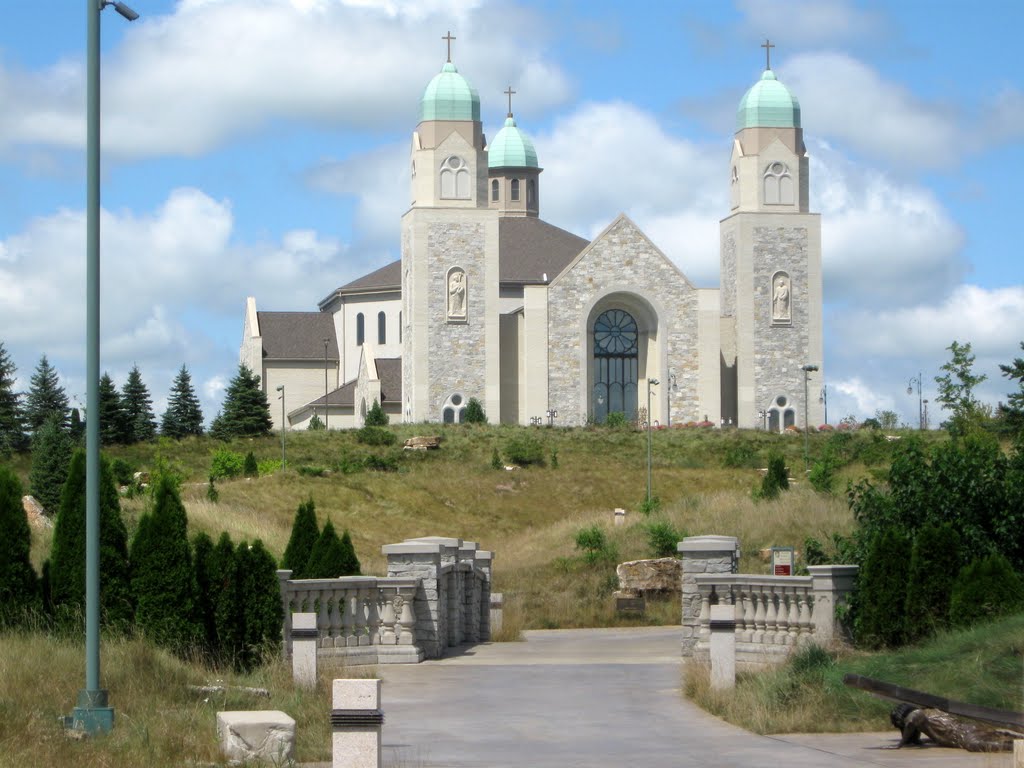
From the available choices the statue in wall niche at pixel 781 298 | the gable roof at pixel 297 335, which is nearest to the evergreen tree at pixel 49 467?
the statue in wall niche at pixel 781 298

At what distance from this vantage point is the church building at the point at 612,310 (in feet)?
253

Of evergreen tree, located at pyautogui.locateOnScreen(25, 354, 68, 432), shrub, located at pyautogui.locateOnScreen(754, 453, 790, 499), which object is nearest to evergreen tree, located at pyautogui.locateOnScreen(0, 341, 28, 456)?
evergreen tree, located at pyautogui.locateOnScreen(25, 354, 68, 432)

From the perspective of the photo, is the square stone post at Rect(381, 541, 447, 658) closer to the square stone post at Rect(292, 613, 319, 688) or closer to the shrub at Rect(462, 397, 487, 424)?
the square stone post at Rect(292, 613, 319, 688)

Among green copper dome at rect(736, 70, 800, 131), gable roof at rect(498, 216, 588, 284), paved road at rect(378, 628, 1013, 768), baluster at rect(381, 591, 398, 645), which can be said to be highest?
green copper dome at rect(736, 70, 800, 131)

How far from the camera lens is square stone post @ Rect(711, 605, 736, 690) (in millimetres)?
15680

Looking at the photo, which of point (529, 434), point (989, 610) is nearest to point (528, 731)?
point (989, 610)

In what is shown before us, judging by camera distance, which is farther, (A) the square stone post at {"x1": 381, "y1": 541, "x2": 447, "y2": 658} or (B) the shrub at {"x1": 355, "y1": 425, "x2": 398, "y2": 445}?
(B) the shrub at {"x1": 355, "y1": 425, "x2": 398, "y2": 445}

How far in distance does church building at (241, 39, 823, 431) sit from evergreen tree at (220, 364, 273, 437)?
7.34 metres

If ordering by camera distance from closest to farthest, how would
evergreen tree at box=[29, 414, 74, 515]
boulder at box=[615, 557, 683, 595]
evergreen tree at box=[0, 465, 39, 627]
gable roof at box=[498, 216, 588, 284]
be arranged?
evergreen tree at box=[0, 465, 39, 627]
boulder at box=[615, 557, 683, 595]
evergreen tree at box=[29, 414, 74, 515]
gable roof at box=[498, 216, 588, 284]

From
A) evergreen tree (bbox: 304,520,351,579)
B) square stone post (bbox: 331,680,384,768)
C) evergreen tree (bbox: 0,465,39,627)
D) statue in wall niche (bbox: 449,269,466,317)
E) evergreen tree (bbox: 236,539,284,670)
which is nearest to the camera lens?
square stone post (bbox: 331,680,384,768)

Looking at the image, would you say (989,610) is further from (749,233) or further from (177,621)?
(749,233)

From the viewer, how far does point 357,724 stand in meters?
10.0

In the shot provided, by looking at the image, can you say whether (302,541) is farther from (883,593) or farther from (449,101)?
(449,101)

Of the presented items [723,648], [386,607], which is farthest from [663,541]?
[723,648]
